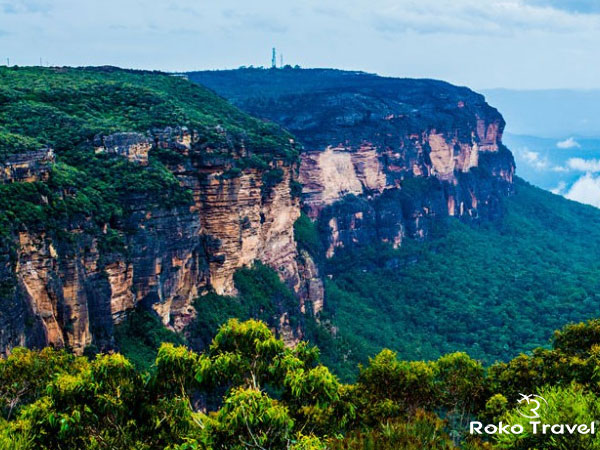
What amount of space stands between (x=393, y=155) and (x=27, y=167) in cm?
5101

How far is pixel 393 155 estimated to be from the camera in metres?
74.1

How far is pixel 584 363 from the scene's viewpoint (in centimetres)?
1902

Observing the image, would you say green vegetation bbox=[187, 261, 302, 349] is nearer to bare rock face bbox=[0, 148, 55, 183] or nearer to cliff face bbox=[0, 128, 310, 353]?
cliff face bbox=[0, 128, 310, 353]

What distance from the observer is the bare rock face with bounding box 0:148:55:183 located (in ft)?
91.0

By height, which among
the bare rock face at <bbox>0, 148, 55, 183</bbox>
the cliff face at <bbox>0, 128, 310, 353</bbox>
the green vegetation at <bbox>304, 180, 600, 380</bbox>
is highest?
the bare rock face at <bbox>0, 148, 55, 183</bbox>

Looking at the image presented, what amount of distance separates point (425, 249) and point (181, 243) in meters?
42.1

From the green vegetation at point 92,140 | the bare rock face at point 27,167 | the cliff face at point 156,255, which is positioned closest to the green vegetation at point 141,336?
the cliff face at point 156,255

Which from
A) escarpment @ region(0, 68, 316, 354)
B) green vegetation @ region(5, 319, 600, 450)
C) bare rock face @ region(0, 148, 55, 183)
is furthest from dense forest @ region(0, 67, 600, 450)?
bare rock face @ region(0, 148, 55, 183)

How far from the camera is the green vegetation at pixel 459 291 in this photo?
5506 centimetres

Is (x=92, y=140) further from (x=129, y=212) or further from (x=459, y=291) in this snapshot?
(x=459, y=291)

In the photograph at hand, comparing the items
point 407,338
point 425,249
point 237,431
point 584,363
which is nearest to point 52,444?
point 237,431

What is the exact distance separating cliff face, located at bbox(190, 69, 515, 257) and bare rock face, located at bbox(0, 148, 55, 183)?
123ft

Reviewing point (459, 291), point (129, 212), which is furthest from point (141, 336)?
point (459, 291)

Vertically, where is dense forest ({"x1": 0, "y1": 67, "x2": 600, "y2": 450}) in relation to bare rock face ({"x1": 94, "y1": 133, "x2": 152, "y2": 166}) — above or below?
below
